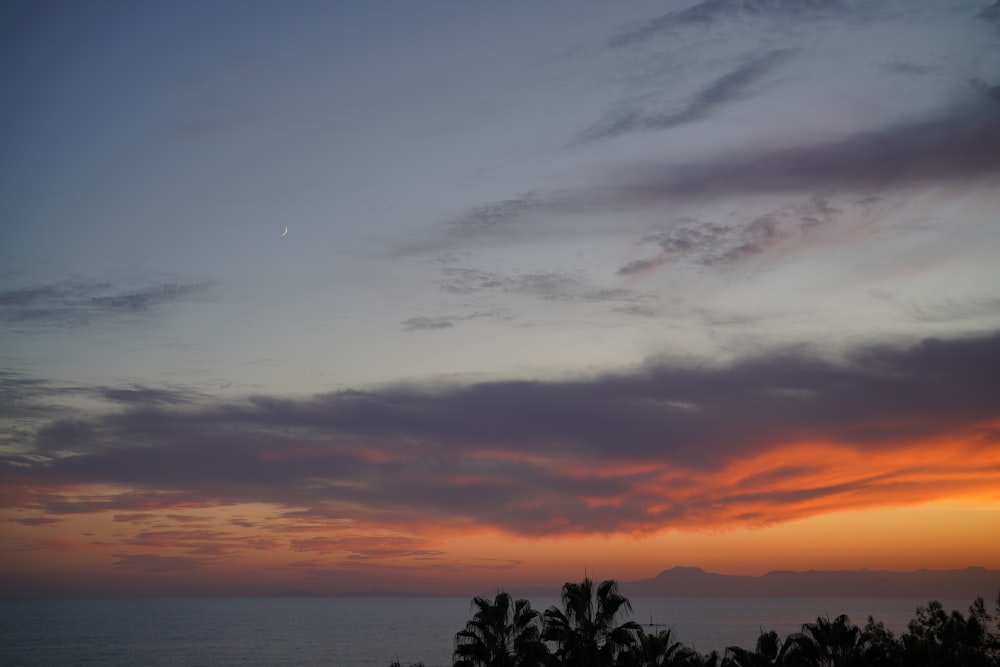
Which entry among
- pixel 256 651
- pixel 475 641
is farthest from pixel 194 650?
pixel 475 641

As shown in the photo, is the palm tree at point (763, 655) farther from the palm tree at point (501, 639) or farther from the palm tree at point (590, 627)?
the palm tree at point (501, 639)

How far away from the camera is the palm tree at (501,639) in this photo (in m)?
43.4

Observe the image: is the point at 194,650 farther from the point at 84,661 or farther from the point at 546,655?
the point at 546,655

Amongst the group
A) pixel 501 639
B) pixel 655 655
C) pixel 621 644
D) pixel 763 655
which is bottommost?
pixel 763 655

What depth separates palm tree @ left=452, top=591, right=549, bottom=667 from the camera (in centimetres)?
4338

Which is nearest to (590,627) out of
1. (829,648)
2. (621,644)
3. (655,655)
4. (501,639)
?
(621,644)

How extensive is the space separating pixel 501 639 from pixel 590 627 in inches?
182

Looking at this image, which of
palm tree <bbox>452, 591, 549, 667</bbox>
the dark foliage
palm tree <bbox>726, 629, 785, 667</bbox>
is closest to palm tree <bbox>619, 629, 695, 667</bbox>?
the dark foliage

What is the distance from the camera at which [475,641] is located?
4434cm

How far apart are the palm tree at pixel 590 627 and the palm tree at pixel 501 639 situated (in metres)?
0.93

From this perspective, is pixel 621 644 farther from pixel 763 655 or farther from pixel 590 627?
pixel 763 655

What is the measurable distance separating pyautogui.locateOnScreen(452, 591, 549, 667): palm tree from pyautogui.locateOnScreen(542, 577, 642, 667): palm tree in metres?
0.93

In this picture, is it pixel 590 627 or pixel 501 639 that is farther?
pixel 501 639

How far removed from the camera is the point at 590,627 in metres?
43.2
